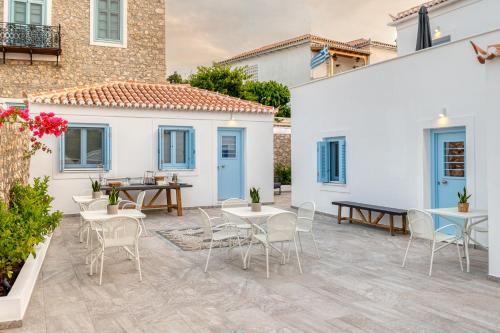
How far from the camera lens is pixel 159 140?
11930mm

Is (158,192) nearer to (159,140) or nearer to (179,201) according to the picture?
(179,201)

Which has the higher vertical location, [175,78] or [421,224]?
[175,78]

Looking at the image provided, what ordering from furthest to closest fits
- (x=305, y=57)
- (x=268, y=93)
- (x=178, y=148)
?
(x=305, y=57)
(x=268, y=93)
(x=178, y=148)

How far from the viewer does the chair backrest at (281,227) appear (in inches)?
215

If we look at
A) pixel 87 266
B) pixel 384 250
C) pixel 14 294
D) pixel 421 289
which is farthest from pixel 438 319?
pixel 87 266

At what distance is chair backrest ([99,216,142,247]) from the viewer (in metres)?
5.26

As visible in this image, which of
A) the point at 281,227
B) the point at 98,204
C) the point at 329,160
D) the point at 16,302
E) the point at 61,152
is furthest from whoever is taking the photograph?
the point at 329,160

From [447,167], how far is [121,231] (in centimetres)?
584

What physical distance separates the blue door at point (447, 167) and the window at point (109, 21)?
493 inches

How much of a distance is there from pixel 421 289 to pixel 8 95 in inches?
570

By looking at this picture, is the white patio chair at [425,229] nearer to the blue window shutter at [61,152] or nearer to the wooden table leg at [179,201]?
the wooden table leg at [179,201]

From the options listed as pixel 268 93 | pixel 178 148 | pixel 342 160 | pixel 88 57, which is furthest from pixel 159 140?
pixel 268 93

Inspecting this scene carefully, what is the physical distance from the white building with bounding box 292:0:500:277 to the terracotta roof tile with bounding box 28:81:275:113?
2.26 m

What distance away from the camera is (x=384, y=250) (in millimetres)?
7070
